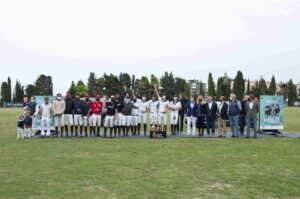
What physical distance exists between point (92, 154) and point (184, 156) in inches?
113

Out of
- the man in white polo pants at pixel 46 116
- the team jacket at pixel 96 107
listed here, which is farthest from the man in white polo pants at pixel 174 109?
the man in white polo pants at pixel 46 116

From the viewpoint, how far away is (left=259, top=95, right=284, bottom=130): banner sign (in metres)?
22.5

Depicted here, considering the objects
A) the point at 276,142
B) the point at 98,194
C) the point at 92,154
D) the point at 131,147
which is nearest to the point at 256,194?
the point at 98,194

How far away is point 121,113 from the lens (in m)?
20.1

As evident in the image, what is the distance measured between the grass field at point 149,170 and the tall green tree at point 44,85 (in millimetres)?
88191

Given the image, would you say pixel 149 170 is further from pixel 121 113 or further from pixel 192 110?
pixel 192 110

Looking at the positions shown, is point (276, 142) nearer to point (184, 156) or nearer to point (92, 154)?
point (184, 156)

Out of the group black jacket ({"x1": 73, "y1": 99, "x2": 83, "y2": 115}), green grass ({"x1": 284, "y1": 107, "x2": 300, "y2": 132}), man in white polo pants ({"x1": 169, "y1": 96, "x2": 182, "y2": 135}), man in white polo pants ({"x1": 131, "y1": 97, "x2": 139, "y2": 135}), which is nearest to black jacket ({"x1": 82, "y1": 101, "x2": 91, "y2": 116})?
black jacket ({"x1": 73, "y1": 99, "x2": 83, "y2": 115})

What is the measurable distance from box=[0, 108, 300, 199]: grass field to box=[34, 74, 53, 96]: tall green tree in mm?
88191

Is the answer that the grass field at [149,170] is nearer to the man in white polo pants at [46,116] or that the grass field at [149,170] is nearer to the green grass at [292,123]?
the man in white polo pants at [46,116]

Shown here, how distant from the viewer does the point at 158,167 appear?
442 inches

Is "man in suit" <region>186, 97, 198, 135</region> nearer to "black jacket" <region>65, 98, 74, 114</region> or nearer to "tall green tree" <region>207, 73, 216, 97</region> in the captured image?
"black jacket" <region>65, 98, 74, 114</region>

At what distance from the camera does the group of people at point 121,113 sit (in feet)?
65.2

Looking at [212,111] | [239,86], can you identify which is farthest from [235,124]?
[239,86]
